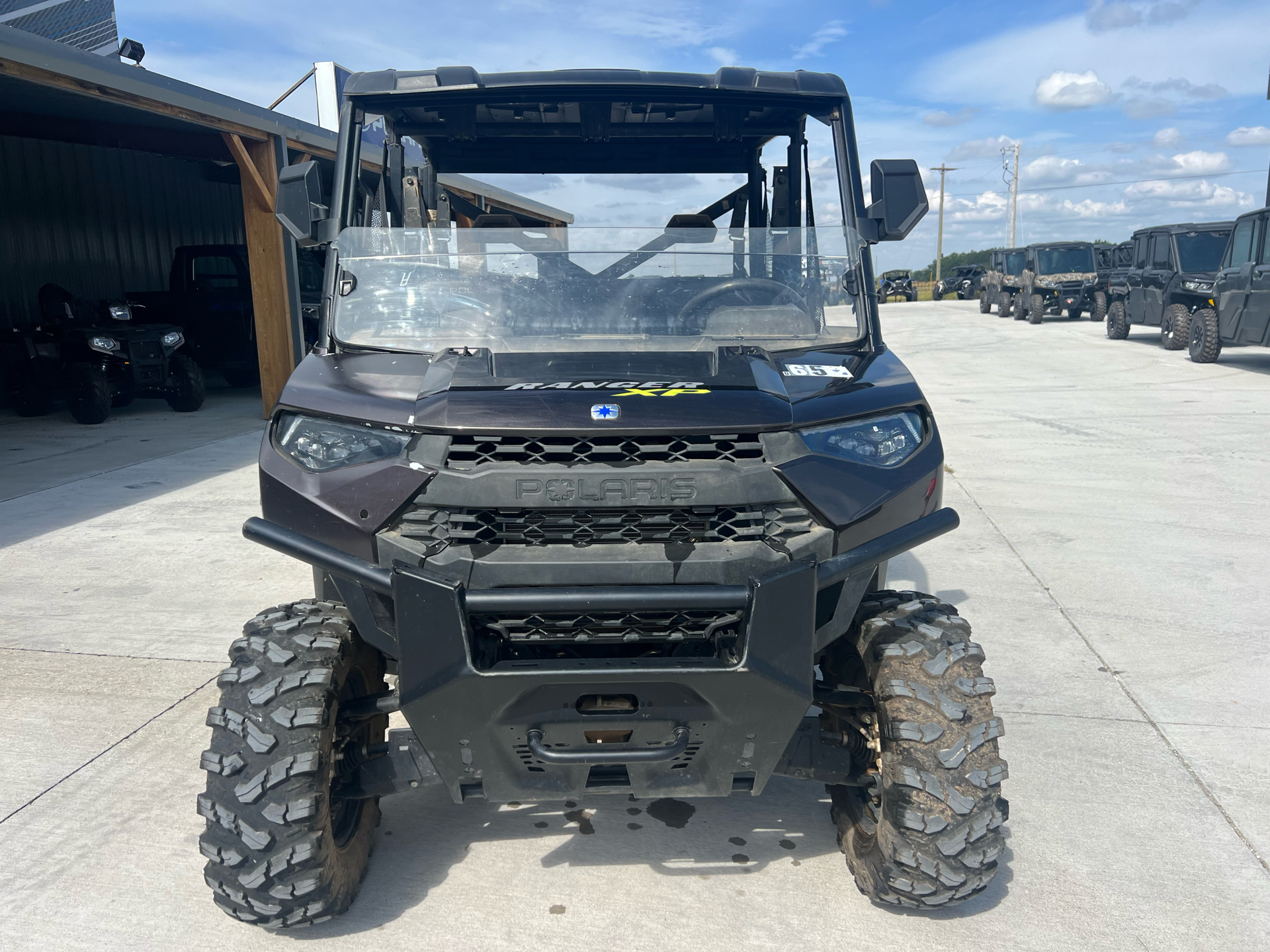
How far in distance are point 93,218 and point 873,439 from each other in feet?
57.0

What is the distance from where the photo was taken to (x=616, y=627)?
7.07 feet

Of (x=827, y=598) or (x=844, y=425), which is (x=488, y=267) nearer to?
(x=844, y=425)

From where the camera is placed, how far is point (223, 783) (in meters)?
2.32

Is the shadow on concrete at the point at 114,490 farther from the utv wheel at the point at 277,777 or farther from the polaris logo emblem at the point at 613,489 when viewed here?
the polaris logo emblem at the point at 613,489

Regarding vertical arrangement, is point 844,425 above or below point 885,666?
above

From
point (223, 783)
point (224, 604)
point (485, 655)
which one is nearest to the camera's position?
point (485, 655)

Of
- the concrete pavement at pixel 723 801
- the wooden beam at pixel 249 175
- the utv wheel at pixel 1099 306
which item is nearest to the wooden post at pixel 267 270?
the wooden beam at pixel 249 175

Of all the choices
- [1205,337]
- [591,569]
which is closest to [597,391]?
[591,569]

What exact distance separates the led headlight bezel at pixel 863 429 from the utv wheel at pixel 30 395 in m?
12.1

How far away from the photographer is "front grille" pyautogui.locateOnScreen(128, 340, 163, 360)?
37.8ft

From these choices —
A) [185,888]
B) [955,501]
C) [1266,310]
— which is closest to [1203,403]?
[1266,310]

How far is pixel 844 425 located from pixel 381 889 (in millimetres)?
1788

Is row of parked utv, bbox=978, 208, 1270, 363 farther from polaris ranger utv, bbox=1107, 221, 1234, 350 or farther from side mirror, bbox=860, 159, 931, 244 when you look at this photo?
side mirror, bbox=860, 159, 931, 244

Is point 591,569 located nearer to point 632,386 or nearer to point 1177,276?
point 632,386
